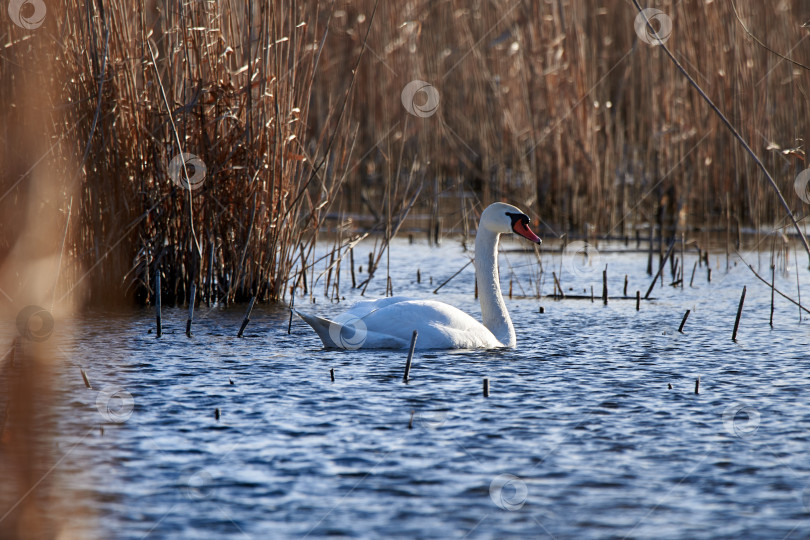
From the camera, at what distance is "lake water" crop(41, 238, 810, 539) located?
3.42 metres

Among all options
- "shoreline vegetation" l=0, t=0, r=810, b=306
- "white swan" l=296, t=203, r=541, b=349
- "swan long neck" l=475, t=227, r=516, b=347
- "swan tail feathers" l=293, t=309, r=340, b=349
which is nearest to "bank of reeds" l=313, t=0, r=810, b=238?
"shoreline vegetation" l=0, t=0, r=810, b=306

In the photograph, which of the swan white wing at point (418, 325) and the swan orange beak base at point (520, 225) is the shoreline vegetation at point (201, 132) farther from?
the swan white wing at point (418, 325)

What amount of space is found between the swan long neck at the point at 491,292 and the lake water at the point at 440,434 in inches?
5.8

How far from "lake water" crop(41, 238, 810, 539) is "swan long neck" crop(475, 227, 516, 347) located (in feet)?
0.48

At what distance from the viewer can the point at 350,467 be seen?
388cm

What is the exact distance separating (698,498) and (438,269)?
615cm

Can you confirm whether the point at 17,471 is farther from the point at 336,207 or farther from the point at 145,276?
the point at 336,207

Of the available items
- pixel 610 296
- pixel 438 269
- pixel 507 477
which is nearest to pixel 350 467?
pixel 507 477

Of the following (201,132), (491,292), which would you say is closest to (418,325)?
(491,292)

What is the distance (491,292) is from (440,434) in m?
2.42

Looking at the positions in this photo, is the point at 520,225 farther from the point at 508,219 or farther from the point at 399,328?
the point at 399,328

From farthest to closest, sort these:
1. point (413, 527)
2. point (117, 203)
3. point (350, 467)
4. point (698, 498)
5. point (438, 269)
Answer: point (438, 269), point (117, 203), point (350, 467), point (698, 498), point (413, 527)

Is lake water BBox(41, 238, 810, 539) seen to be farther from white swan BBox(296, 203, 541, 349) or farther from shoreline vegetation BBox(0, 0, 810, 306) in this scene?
shoreline vegetation BBox(0, 0, 810, 306)

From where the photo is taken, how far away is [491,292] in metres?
6.62
